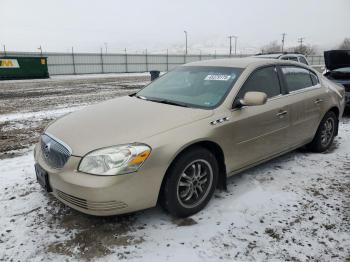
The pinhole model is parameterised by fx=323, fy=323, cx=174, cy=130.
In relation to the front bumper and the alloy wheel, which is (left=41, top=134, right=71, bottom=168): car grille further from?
the alloy wheel

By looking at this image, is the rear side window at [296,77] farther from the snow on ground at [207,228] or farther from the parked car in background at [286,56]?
the parked car in background at [286,56]

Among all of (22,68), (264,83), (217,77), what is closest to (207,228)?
(217,77)

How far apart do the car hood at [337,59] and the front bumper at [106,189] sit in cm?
752

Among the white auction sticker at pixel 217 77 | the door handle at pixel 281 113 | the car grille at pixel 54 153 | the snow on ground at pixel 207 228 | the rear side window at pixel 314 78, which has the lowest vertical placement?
the snow on ground at pixel 207 228

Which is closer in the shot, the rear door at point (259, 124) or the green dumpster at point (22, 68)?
the rear door at point (259, 124)

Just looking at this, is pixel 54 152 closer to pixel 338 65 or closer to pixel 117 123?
pixel 117 123

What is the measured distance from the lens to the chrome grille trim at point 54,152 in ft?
9.67

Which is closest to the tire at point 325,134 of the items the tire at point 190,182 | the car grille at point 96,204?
the tire at point 190,182

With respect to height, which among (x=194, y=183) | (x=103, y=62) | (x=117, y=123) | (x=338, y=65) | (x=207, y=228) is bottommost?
(x=207, y=228)

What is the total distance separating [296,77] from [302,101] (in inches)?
15.8

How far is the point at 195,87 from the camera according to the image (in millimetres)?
3965

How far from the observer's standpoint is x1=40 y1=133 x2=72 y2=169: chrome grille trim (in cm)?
295

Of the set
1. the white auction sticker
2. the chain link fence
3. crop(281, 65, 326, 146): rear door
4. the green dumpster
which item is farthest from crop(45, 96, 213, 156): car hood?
the chain link fence

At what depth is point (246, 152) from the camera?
3.73 meters
